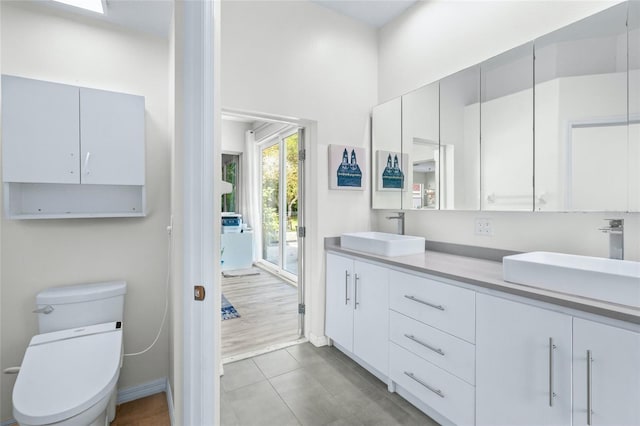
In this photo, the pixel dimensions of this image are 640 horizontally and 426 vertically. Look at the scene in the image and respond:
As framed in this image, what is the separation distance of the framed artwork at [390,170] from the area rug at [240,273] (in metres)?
3.05

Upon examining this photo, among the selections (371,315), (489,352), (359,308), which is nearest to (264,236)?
(359,308)

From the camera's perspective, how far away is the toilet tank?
5.47ft

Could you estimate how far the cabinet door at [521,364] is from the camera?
3.84 ft

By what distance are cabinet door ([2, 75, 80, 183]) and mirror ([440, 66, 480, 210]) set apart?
2.33 metres

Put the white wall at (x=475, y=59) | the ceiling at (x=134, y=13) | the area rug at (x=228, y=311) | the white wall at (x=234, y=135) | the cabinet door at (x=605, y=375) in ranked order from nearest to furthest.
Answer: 1. the cabinet door at (x=605, y=375)
2. the white wall at (x=475, y=59)
3. the ceiling at (x=134, y=13)
4. the area rug at (x=228, y=311)
5. the white wall at (x=234, y=135)

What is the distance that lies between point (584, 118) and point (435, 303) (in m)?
1.19

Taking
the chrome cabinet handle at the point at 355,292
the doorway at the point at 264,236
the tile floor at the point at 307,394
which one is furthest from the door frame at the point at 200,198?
the doorway at the point at 264,236

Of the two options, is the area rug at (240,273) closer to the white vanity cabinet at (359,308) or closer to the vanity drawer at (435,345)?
the white vanity cabinet at (359,308)

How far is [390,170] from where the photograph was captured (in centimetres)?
267

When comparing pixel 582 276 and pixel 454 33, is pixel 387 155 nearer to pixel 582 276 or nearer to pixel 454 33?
pixel 454 33

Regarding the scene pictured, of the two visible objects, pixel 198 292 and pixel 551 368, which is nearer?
pixel 198 292

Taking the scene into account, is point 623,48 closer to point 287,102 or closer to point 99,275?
point 287,102

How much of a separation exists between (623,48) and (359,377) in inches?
92.4

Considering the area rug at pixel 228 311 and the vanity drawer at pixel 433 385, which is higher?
the vanity drawer at pixel 433 385
